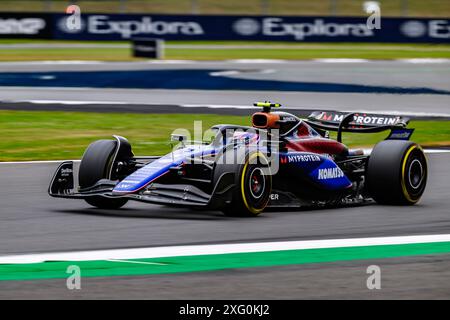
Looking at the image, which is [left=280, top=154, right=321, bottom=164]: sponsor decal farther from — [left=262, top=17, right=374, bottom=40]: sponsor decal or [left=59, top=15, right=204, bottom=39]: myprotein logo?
[left=59, top=15, right=204, bottom=39]: myprotein logo

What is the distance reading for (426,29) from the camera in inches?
1665

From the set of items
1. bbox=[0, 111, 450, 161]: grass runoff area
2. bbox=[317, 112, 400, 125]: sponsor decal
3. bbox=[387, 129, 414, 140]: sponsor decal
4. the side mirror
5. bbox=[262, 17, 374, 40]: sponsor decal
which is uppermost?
bbox=[262, 17, 374, 40]: sponsor decal

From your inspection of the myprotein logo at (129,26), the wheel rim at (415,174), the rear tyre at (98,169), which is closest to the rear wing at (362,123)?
the wheel rim at (415,174)

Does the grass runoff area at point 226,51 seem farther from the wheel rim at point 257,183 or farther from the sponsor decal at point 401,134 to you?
the wheel rim at point 257,183

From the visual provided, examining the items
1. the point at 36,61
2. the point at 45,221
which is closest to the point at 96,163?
the point at 45,221

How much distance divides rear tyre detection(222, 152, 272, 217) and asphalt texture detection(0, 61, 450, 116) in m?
12.1

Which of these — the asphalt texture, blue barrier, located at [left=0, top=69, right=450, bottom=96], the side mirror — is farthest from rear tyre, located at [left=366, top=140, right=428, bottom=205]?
blue barrier, located at [left=0, top=69, right=450, bottom=96]

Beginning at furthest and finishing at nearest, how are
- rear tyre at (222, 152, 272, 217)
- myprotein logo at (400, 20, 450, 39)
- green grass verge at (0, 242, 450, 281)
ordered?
myprotein logo at (400, 20, 450, 39) < rear tyre at (222, 152, 272, 217) < green grass verge at (0, 242, 450, 281)

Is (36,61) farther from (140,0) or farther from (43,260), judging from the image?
(43,260)

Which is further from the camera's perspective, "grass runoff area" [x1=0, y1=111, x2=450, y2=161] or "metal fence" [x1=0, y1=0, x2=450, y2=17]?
"metal fence" [x1=0, y1=0, x2=450, y2=17]

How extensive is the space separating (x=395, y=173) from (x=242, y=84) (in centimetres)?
1701

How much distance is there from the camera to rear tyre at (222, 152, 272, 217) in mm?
9977

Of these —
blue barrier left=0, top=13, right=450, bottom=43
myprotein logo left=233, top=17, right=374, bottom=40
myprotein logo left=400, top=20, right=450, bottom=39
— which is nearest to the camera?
myprotein logo left=400, top=20, right=450, bottom=39

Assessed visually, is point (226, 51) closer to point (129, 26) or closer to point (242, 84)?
point (129, 26)
